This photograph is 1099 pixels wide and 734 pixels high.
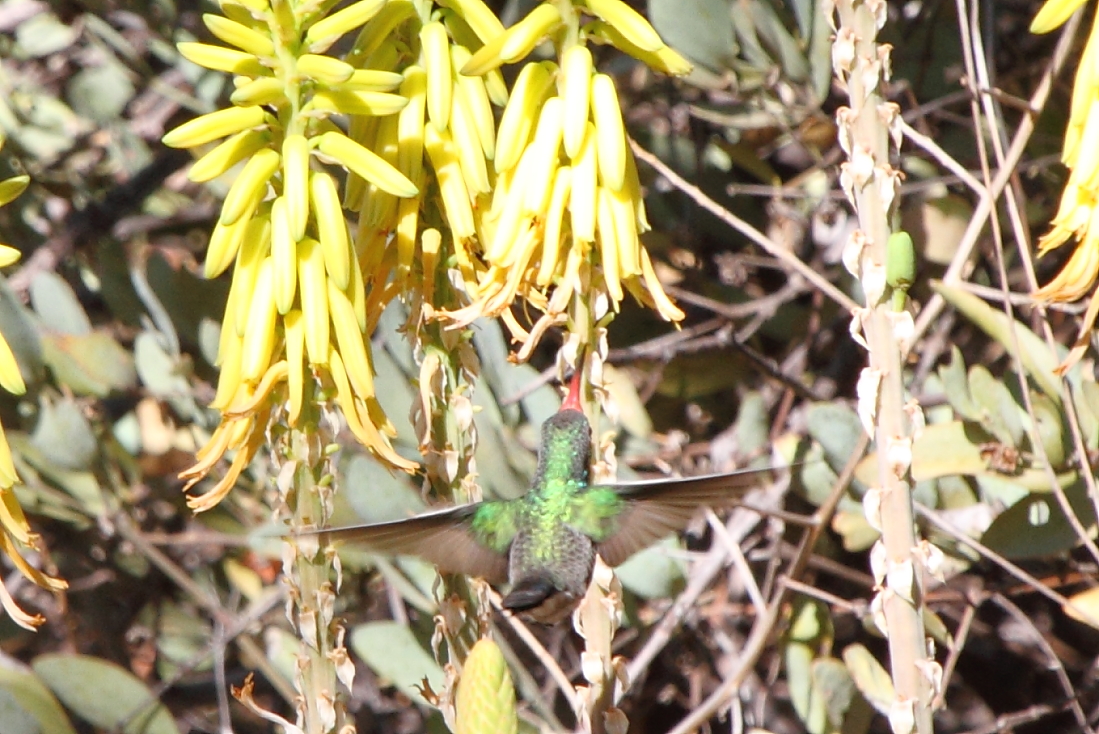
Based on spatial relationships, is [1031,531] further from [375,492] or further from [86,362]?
[86,362]

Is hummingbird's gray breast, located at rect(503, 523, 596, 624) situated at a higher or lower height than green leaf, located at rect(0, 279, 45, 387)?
lower

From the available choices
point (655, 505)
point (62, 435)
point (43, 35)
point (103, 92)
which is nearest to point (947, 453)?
point (655, 505)

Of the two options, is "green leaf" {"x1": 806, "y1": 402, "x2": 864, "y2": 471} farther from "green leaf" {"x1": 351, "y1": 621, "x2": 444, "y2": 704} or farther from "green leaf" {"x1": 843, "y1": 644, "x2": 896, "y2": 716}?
"green leaf" {"x1": 351, "y1": 621, "x2": 444, "y2": 704}

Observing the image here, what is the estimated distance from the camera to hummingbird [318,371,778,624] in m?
1.73

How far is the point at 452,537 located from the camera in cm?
179

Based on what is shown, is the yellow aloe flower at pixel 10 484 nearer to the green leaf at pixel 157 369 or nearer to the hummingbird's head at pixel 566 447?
the hummingbird's head at pixel 566 447

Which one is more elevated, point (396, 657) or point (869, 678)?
point (396, 657)


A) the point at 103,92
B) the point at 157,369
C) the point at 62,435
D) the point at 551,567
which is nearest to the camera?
the point at 551,567

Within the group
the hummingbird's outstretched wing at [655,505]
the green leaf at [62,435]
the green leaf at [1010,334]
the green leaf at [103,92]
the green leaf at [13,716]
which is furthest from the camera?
the green leaf at [103,92]

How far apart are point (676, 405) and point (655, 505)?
139 cm

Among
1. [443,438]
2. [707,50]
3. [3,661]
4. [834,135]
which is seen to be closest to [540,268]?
[443,438]

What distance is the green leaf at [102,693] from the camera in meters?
2.28

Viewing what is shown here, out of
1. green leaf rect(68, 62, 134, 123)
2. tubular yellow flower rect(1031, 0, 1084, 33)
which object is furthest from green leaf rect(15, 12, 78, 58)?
tubular yellow flower rect(1031, 0, 1084, 33)

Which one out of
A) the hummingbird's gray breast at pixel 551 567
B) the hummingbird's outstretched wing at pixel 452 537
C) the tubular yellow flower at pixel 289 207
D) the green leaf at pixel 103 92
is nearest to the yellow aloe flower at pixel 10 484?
the tubular yellow flower at pixel 289 207
